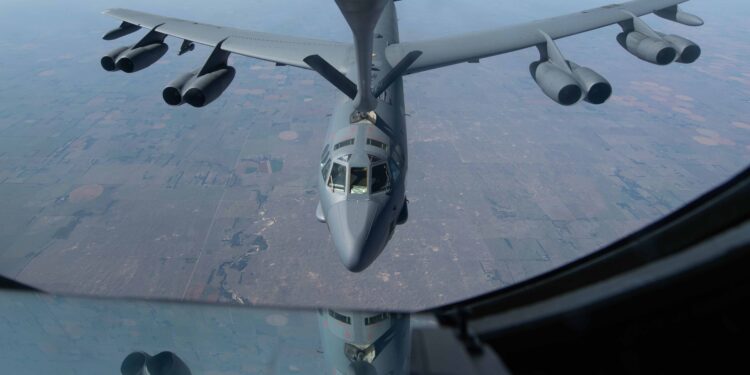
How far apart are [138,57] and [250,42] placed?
4.60 meters

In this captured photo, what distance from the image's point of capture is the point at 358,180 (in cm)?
1159

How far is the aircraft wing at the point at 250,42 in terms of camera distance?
60.2 ft

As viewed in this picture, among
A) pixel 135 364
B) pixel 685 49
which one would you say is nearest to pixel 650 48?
pixel 685 49

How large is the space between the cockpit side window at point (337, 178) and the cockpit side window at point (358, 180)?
249 mm

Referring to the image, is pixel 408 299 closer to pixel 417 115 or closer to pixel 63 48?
pixel 417 115

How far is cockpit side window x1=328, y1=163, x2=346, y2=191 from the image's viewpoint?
38.3ft

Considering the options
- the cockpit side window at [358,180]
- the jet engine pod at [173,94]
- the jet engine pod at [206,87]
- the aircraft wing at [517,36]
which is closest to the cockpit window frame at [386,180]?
the cockpit side window at [358,180]

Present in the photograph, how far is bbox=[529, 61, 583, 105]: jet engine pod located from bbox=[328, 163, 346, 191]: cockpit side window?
8.08 metres

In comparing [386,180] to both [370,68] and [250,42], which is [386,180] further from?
[250,42]

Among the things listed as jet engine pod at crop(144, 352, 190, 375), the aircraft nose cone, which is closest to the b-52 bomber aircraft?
the aircraft nose cone

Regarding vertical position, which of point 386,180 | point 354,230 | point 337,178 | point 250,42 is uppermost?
point 250,42

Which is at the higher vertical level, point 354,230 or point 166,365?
point 166,365

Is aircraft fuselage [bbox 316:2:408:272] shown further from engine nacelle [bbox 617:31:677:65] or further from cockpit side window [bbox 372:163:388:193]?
engine nacelle [bbox 617:31:677:65]

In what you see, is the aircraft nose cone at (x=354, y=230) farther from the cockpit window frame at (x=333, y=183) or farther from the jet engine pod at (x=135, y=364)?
the jet engine pod at (x=135, y=364)
